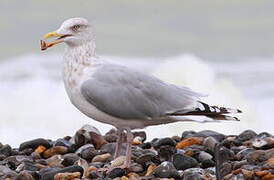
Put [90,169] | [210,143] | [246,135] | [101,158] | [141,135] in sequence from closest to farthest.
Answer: [90,169], [101,158], [210,143], [246,135], [141,135]

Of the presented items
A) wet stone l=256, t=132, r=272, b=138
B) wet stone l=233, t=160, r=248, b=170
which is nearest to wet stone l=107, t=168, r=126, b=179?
wet stone l=233, t=160, r=248, b=170

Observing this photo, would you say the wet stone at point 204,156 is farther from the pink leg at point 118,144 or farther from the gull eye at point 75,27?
the gull eye at point 75,27

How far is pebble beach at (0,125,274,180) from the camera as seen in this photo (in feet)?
34.0

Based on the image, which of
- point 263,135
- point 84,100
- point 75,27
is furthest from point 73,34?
point 263,135

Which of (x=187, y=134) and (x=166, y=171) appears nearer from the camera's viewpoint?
(x=166, y=171)

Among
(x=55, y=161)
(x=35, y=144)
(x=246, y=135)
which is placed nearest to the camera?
(x=55, y=161)

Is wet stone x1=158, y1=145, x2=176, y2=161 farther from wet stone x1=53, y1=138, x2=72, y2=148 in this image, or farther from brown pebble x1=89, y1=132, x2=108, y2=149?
wet stone x1=53, y1=138, x2=72, y2=148

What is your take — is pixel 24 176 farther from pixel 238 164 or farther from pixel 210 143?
pixel 210 143

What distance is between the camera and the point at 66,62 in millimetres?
11234

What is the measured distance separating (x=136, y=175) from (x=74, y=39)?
1.89 m

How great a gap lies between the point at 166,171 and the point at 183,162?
547mm

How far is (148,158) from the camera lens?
10984 mm

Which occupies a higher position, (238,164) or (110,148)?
(110,148)

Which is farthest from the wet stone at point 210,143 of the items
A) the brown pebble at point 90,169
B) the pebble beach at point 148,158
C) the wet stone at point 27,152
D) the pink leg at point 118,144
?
the wet stone at point 27,152
